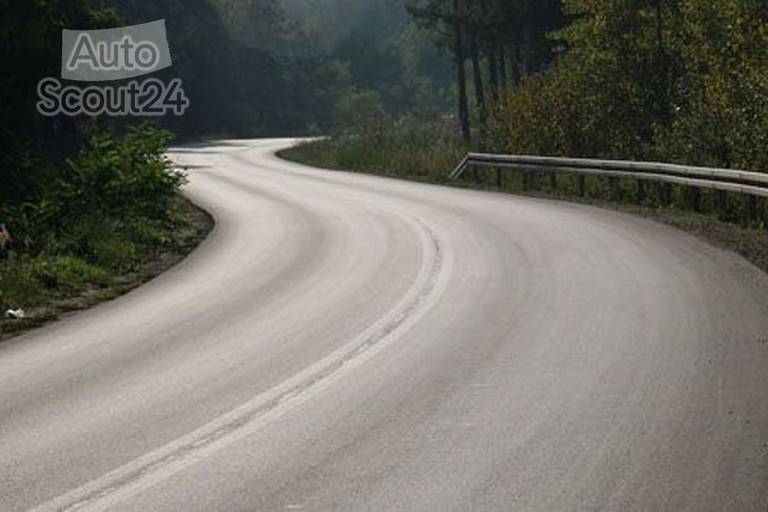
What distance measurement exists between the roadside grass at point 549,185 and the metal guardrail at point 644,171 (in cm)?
45

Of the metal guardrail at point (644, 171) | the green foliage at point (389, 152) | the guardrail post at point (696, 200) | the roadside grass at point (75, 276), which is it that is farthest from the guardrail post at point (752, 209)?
the green foliage at point (389, 152)

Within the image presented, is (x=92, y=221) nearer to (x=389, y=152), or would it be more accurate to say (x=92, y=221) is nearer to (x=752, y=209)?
(x=752, y=209)

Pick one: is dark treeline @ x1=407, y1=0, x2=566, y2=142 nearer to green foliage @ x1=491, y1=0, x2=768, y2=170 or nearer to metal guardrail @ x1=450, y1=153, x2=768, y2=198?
green foliage @ x1=491, y1=0, x2=768, y2=170

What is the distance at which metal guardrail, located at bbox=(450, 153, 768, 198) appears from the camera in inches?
703

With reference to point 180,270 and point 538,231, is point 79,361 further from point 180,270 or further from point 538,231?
point 538,231

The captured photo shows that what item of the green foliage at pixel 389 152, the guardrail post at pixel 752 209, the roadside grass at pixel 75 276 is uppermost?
the roadside grass at pixel 75 276

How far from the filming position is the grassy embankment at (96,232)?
13875mm

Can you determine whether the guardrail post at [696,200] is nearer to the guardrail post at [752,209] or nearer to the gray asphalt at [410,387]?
the guardrail post at [752,209]

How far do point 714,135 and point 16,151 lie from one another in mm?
13324

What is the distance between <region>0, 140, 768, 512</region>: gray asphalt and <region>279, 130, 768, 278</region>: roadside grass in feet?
6.88

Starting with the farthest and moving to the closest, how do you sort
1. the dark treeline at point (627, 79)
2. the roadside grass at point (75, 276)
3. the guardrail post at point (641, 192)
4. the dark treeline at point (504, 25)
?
the dark treeline at point (504, 25), the dark treeline at point (627, 79), the guardrail post at point (641, 192), the roadside grass at point (75, 276)

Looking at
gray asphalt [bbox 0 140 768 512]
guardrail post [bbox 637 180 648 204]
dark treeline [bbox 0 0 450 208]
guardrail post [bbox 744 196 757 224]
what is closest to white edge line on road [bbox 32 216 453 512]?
gray asphalt [bbox 0 140 768 512]

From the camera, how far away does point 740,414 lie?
23.5 ft

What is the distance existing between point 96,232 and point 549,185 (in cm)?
1397
